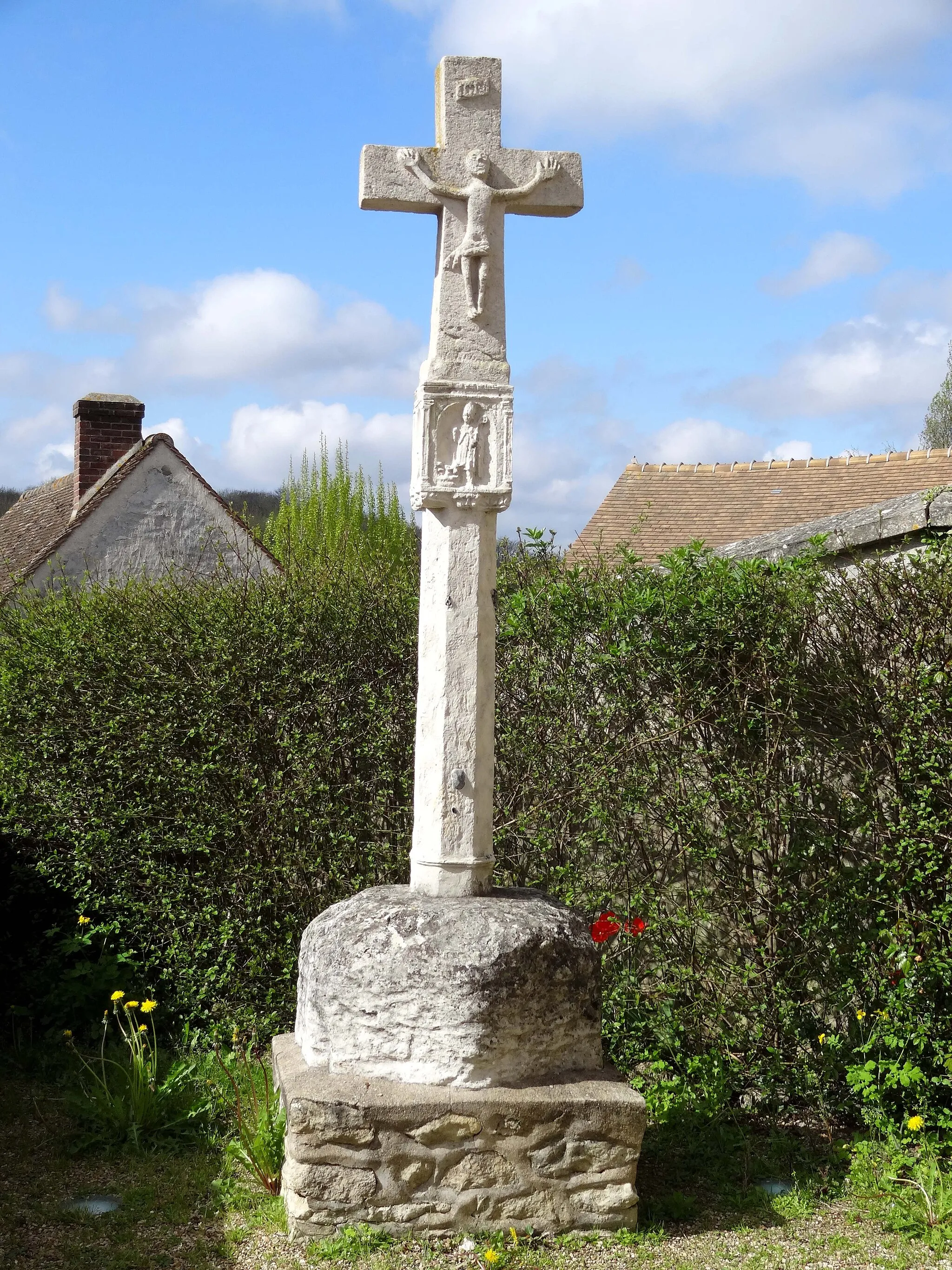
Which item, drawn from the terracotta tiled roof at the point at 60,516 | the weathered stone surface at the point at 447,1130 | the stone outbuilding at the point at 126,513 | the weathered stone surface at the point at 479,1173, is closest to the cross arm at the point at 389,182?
the weathered stone surface at the point at 447,1130

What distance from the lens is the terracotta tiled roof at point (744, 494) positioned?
17.3m

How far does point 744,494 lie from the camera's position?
61.2 ft

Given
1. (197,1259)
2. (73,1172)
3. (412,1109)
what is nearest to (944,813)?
(412,1109)

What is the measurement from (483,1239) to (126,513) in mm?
10442

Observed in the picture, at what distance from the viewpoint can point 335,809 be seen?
6.02m

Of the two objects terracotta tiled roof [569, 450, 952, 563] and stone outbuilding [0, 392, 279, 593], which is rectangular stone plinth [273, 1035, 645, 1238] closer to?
stone outbuilding [0, 392, 279, 593]

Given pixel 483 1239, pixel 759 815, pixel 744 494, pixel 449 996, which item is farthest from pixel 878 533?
pixel 744 494

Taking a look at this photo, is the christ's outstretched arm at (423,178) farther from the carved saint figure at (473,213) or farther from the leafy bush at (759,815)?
the leafy bush at (759,815)

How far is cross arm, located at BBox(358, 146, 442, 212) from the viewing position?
447 centimetres

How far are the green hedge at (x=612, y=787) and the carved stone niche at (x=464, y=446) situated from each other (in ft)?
4.05

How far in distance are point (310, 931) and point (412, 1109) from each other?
0.82 metres

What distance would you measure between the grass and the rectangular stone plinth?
85 millimetres

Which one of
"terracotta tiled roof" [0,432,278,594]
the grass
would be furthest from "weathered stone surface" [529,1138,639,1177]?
"terracotta tiled roof" [0,432,278,594]

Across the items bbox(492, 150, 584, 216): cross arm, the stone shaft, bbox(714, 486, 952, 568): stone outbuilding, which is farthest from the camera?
bbox(714, 486, 952, 568): stone outbuilding
